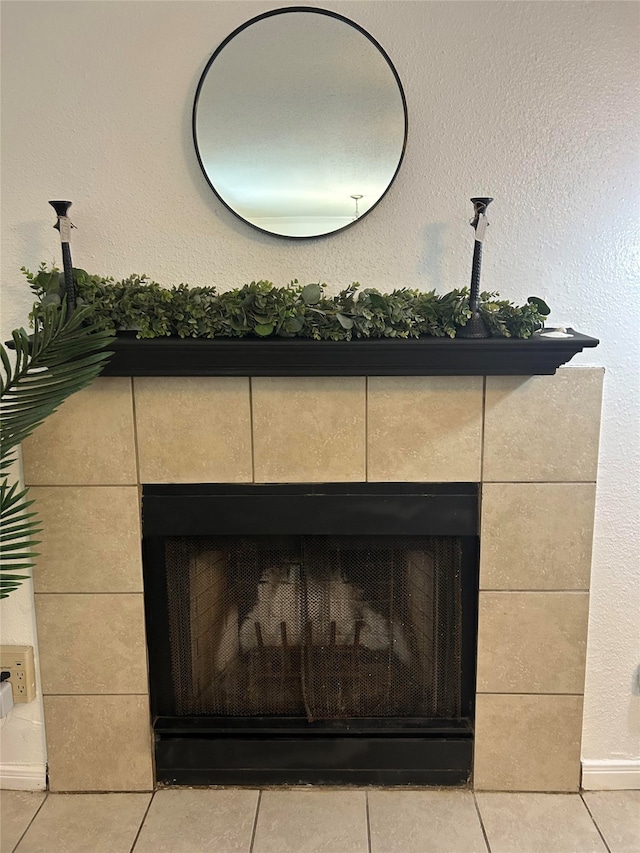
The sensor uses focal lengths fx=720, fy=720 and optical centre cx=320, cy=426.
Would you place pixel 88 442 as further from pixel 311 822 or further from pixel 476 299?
pixel 311 822

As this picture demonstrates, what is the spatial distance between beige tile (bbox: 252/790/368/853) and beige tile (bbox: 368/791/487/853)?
1.5 inches

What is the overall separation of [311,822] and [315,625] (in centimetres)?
46

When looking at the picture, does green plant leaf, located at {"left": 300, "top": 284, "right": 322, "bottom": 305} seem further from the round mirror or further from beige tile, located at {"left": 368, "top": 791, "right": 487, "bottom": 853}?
beige tile, located at {"left": 368, "top": 791, "right": 487, "bottom": 853}

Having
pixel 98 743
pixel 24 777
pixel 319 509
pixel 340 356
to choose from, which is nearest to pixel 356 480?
pixel 319 509

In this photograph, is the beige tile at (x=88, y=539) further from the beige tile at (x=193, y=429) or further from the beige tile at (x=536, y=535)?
Answer: the beige tile at (x=536, y=535)

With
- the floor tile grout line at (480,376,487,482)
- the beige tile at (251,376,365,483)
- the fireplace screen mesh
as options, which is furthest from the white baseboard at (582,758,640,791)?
the beige tile at (251,376,365,483)

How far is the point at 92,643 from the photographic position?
1796mm

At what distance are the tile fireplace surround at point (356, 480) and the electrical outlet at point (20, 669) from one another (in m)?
0.05

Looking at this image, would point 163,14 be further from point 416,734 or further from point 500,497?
point 416,734

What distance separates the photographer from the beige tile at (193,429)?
1681 mm

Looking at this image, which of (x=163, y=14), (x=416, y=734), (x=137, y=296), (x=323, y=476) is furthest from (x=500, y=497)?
(x=163, y=14)

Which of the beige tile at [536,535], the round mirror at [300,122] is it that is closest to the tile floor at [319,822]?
the beige tile at [536,535]

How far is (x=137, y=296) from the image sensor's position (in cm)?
157

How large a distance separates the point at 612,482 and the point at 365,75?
1114 mm
